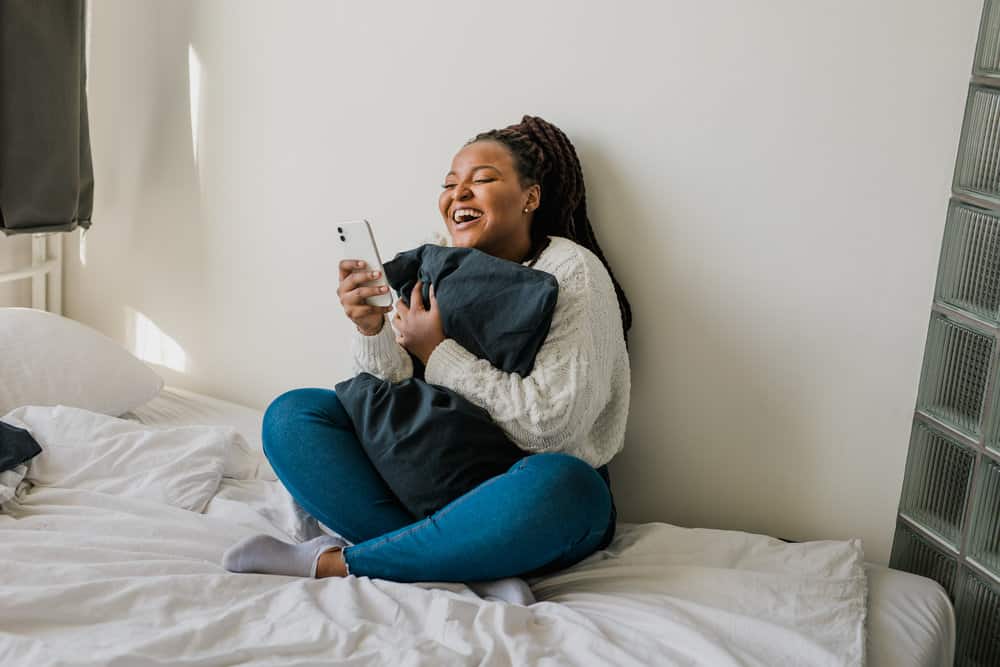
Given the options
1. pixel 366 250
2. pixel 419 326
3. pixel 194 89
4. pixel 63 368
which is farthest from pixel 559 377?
pixel 194 89

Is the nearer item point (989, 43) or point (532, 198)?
point (989, 43)

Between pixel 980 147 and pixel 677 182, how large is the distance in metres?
0.48

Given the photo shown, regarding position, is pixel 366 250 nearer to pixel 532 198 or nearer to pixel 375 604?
pixel 532 198

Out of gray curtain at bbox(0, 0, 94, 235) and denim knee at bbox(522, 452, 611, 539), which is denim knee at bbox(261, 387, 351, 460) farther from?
gray curtain at bbox(0, 0, 94, 235)

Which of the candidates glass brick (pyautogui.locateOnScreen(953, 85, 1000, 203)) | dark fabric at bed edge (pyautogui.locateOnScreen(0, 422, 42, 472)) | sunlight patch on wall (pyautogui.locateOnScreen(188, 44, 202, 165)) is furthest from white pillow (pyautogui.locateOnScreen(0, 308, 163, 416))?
glass brick (pyautogui.locateOnScreen(953, 85, 1000, 203))

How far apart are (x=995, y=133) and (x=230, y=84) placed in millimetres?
1588

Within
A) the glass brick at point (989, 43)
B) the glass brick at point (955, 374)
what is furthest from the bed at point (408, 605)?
the glass brick at point (989, 43)

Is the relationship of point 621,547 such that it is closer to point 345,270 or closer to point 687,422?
point 687,422

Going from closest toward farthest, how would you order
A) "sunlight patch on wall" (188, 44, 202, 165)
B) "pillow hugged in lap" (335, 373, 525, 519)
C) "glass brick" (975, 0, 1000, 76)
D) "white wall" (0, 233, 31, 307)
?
1. "glass brick" (975, 0, 1000, 76)
2. "pillow hugged in lap" (335, 373, 525, 519)
3. "sunlight patch on wall" (188, 44, 202, 165)
4. "white wall" (0, 233, 31, 307)

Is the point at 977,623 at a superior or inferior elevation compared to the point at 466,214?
inferior

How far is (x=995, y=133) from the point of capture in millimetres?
1414

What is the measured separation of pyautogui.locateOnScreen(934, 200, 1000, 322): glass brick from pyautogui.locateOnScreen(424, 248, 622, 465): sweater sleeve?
505mm

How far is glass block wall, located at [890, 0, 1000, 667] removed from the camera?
142 cm

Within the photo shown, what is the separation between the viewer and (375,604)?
1.36 m
